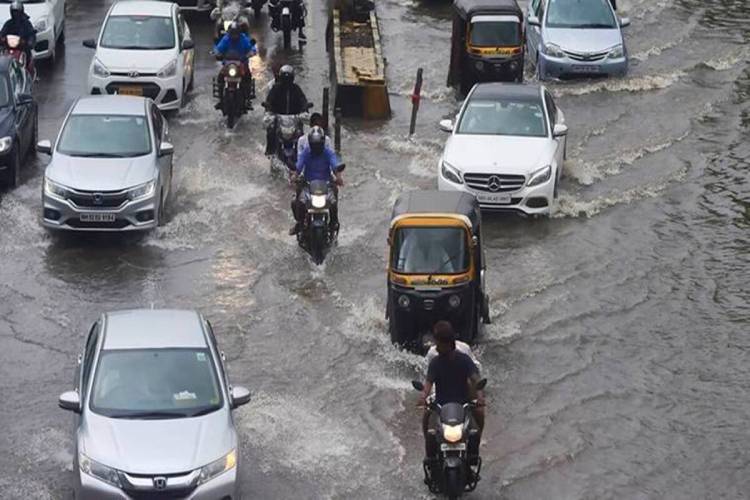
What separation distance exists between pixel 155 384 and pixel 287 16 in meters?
→ 19.3

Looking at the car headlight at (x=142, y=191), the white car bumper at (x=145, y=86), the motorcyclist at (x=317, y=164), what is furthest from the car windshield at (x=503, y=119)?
the white car bumper at (x=145, y=86)

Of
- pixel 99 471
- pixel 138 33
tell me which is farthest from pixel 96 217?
pixel 99 471

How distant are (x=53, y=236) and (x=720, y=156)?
35.9 ft

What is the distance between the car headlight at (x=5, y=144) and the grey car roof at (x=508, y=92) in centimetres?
646

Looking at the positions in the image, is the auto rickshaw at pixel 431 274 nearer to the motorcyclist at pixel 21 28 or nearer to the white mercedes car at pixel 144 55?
the white mercedes car at pixel 144 55

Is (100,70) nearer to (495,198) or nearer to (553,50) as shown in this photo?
(495,198)

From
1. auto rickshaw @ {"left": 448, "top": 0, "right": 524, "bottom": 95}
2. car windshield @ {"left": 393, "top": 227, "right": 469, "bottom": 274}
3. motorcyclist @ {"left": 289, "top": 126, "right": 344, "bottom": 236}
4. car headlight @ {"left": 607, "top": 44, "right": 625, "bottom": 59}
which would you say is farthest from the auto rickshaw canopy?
car headlight @ {"left": 607, "top": 44, "right": 625, "bottom": 59}

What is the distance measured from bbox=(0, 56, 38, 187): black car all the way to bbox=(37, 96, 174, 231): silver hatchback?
1129 millimetres

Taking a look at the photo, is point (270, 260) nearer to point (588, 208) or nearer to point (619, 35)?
point (588, 208)

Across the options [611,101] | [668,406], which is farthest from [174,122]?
[668,406]

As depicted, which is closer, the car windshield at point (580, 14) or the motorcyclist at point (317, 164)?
the motorcyclist at point (317, 164)

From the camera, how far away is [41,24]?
100.0 ft

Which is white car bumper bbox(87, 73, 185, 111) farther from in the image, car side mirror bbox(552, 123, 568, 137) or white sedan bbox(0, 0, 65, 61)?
car side mirror bbox(552, 123, 568, 137)

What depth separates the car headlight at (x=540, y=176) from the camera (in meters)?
22.8
